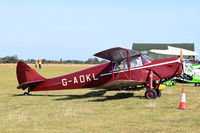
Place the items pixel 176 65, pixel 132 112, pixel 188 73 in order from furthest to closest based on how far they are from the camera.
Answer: pixel 188 73 → pixel 176 65 → pixel 132 112

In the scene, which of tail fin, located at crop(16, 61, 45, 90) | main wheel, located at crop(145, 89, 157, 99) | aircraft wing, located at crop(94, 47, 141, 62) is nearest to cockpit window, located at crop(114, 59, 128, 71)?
aircraft wing, located at crop(94, 47, 141, 62)

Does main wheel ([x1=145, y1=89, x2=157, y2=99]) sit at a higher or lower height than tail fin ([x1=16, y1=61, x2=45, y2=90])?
lower

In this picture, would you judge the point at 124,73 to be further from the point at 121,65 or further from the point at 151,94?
the point at 151,94

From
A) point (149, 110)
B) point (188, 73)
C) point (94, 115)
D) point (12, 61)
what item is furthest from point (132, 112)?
point (12, 61)

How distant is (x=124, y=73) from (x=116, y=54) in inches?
39.2

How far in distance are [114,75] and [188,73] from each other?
291 inches

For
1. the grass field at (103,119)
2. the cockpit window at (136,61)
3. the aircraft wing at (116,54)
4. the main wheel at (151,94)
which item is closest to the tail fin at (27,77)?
the grass field at (103,119)

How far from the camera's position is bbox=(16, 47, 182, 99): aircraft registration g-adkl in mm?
12172

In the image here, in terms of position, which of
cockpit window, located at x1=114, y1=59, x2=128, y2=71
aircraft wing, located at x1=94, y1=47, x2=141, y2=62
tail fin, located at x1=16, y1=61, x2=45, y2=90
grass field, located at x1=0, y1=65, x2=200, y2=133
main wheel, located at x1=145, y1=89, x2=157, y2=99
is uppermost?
aircraft wing, located at x1=94, y1=47, x2=141, y2=62

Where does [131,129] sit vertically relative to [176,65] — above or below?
below

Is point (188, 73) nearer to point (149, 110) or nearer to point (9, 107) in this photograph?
point (149, 110)

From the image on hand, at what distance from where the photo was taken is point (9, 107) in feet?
34.4

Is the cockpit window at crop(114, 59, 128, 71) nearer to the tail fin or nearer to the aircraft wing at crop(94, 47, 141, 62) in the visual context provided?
the aircraft wing at crop(94, 47, 141, 62)

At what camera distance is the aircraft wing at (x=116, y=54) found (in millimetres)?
11595
